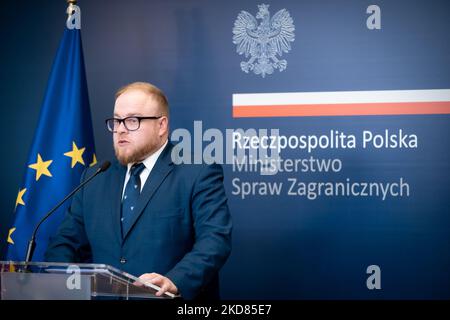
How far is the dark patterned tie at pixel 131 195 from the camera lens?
117 inches

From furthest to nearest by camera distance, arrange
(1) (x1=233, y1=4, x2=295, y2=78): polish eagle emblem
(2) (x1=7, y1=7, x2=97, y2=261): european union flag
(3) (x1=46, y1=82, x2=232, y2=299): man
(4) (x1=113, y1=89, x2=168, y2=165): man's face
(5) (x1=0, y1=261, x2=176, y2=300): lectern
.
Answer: (1) (x1=233, y1=4, x2=295, y2=78): polish eagle emblem
(2) (x1=7, y1=7, x2=97, y2=261): european union flag
(4) (x1=113, y1=89, x2=168, y2=165): man's face
(3) (x1=46, y1=82, x2=232, y2=299): man
(5) (x1=0, y1=261, x2=176, y2=300): lectern

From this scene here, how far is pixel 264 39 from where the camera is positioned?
412cm

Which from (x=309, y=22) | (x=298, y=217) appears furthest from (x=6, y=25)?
(x=298, y=217)

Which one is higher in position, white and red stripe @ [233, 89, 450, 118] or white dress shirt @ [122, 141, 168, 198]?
white and red stripe @ [233, 89, 450, 118]

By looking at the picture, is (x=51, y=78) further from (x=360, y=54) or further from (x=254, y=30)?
(x=360, y=54)

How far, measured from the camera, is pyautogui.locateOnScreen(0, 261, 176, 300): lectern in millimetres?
1952

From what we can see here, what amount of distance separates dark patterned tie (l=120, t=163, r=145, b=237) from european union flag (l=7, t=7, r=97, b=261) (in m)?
0.79

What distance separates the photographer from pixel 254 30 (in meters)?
4.14

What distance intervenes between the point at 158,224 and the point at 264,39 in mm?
1725

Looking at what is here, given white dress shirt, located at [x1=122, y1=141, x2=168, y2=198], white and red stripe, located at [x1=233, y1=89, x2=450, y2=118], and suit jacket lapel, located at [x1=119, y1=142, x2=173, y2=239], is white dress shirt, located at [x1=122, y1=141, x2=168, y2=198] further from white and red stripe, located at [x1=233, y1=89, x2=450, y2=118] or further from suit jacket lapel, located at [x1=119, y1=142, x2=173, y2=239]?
white and red stripe, located at [x1=233, y1=89, x2=450, y2=118]

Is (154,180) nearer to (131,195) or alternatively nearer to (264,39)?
(131,195)

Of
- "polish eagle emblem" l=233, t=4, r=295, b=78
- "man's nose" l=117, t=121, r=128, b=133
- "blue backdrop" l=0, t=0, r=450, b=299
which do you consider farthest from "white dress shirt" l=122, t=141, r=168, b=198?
"polish eagle emblem" l=233, t=4, r=295, b=78

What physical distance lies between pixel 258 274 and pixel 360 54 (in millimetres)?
1595
